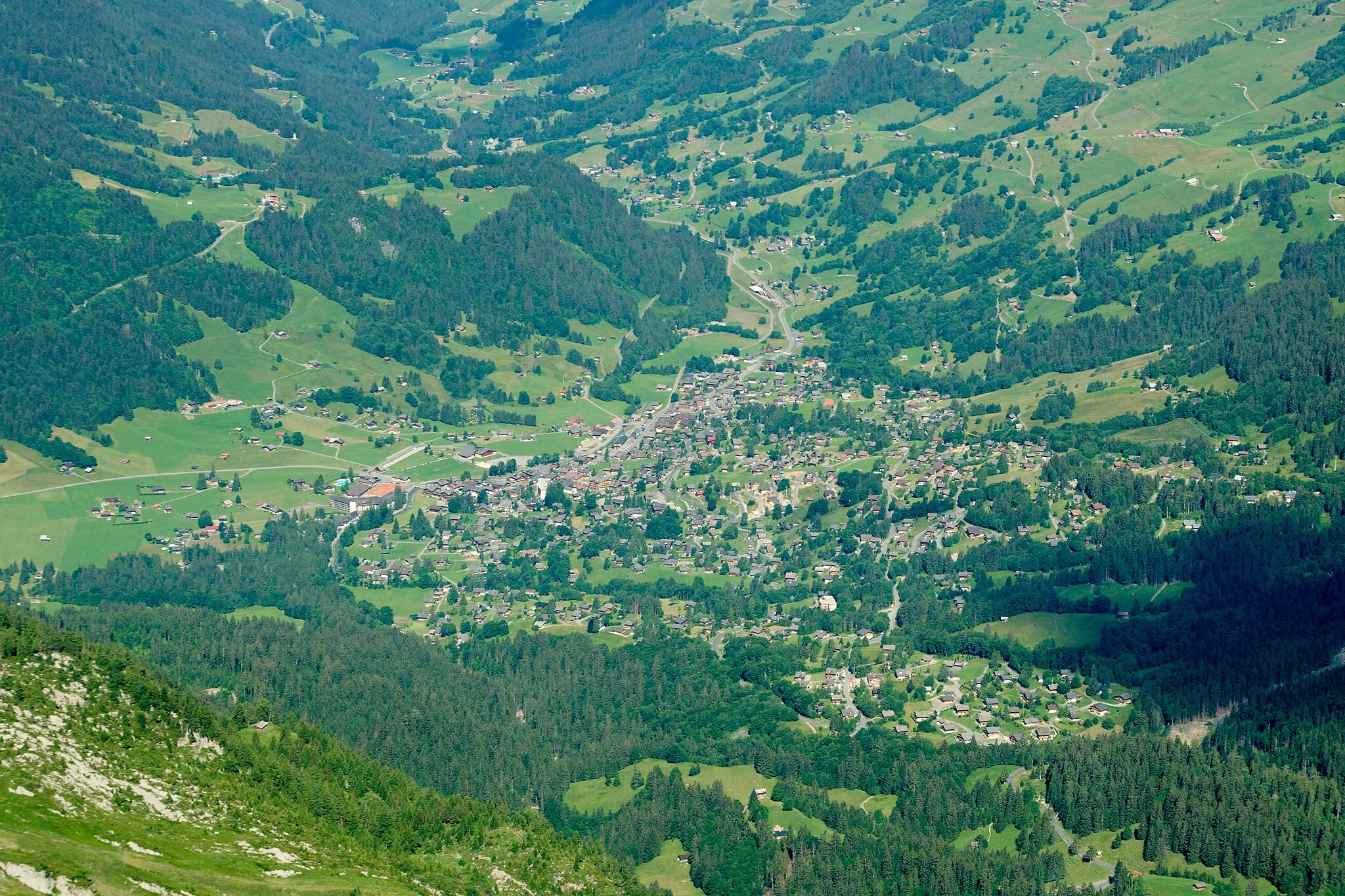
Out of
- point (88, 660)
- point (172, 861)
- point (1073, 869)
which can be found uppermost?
point (88, 660)

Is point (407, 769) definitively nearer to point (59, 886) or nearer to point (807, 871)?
point (807, 871)

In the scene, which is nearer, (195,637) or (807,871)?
(807,871)

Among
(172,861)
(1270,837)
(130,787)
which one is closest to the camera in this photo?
(172,861)

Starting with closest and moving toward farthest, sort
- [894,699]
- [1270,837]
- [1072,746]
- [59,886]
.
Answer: [59,886], [1270,837], [1072,746], [894,699]

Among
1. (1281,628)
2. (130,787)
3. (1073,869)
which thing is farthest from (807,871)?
(1281,628)

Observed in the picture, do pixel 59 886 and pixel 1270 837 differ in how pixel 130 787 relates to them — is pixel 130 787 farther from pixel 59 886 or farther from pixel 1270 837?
pixel 1270 837

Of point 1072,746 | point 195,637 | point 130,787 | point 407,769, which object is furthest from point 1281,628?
point 130,787

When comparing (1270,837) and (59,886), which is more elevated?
(59,886)
